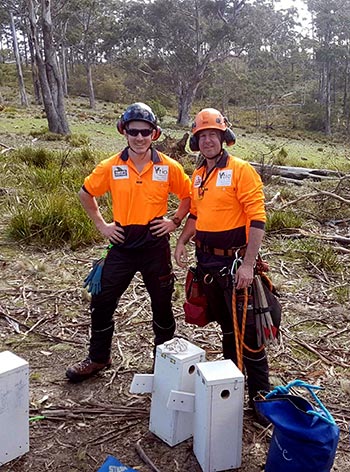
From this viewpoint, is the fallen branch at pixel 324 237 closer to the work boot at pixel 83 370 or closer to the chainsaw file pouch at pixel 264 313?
the chainsaw file pouch at pixel 264 313

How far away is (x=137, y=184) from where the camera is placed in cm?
351

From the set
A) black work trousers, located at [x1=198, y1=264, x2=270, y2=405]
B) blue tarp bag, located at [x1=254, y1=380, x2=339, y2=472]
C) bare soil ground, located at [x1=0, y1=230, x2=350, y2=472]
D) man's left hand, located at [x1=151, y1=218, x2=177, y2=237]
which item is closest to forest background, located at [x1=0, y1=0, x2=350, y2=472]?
bare soil ground, located at [x1=0, y1=230, x2=350, y2=472]

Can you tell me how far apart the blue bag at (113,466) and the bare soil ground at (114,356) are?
0.46ft

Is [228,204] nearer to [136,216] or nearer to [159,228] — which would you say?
[159,228]

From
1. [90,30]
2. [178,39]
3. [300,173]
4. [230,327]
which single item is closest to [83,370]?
[230,327]

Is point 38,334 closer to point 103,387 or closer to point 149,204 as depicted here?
point 103,387

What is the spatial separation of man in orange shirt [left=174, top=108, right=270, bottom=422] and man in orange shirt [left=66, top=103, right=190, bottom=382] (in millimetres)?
323

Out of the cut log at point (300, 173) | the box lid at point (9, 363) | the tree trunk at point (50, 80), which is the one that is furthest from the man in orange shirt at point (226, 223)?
the tree trunk at point (50, 80)

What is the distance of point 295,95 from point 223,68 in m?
13.6

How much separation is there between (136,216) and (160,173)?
1.15 feet

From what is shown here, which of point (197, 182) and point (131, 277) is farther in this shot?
point (131, 277)

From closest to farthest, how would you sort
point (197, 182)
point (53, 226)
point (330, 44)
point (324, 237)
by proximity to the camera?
point (197, 182)
point (53, 226)
point (324, 237)
point (330, 44)

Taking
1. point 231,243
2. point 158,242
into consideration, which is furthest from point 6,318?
point 231,243

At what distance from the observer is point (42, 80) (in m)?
21.4
